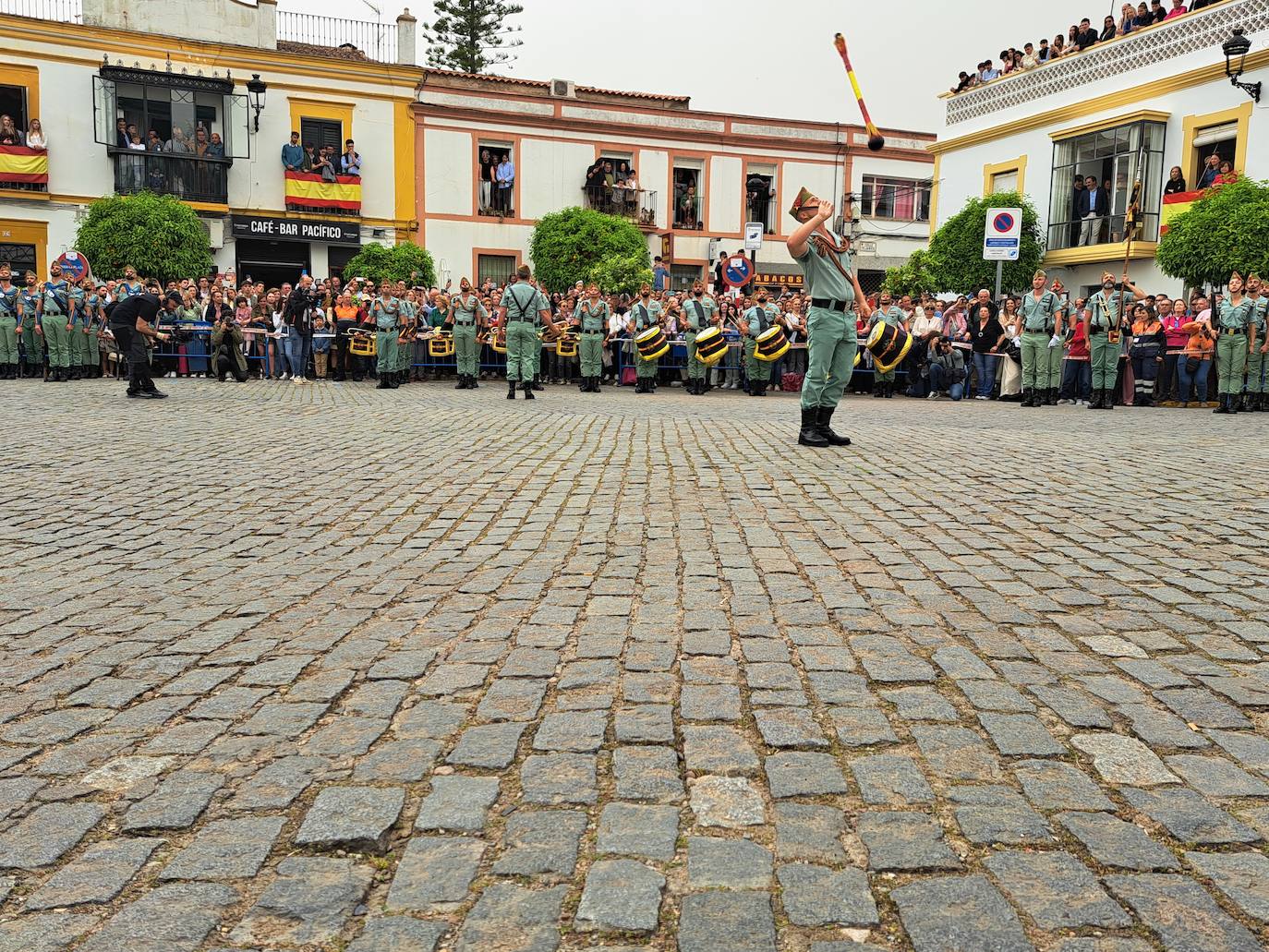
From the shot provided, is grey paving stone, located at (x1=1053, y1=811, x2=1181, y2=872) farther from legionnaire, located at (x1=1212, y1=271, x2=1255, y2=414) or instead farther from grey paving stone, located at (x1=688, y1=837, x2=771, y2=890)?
legionnaire, located at (x1=1212, y1=271, x2=1255, y2=414)

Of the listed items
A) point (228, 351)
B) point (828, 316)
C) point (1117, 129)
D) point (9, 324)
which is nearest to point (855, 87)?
point (828, 316)

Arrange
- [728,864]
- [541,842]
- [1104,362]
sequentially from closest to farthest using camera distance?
[728,864] → [541,842] → [1104,362]

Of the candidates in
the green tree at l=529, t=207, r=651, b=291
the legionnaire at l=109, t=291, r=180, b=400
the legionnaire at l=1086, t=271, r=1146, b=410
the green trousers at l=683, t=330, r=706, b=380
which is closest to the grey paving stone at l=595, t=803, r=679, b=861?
the legionnaire at l=109, t=291, r=180, b=400

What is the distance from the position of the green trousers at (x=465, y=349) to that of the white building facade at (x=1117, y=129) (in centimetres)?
1628

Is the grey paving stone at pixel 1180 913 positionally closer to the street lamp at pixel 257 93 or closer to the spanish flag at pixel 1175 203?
the spanish flag at pixel 1175 203

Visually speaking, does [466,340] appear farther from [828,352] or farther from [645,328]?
[828,352]

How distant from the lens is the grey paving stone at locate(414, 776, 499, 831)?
271cm

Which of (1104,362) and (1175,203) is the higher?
(1175,203)

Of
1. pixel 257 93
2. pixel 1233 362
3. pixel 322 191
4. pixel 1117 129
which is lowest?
pixel 1233 362

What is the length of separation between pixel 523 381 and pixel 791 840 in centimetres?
1496

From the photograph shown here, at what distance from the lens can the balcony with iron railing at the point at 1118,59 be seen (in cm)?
2516

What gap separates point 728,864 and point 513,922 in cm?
51

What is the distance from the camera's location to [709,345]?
67.1ft

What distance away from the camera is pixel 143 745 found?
3197 millimetres
